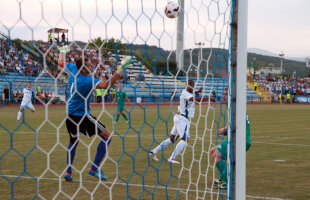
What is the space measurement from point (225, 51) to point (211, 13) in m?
0.44

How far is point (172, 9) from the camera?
4477 millimetres

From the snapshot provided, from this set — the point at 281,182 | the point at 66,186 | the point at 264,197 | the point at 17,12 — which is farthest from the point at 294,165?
the point at 17,12

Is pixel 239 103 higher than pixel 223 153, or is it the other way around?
pixel 239 103

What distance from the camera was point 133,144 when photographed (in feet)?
38.2

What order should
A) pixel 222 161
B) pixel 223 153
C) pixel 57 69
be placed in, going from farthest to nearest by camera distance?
pixel 222 161, pixel 223 153, pixel 57 69

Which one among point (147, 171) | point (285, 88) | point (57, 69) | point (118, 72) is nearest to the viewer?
point (57, 69)

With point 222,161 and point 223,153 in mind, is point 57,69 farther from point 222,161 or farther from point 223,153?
point 222,161

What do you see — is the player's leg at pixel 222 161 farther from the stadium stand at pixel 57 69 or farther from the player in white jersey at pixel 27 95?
the player in white jersey at pixel 27 95

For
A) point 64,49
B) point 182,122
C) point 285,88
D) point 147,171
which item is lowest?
point 285,88

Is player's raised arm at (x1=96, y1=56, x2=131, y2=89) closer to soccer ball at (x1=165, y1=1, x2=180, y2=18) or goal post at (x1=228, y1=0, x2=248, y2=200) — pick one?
soccer ball at (x1=165, y1=1, x2=180, y2=18)

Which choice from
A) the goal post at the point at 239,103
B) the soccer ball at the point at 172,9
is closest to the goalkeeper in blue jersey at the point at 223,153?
the goal post at the point at 239,103

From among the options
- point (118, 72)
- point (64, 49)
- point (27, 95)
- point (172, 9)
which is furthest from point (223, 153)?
point (27, 95)

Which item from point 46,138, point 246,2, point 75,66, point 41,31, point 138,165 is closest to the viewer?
point 41,31

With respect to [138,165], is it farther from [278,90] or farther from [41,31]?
[278,90]
